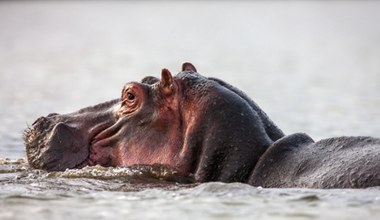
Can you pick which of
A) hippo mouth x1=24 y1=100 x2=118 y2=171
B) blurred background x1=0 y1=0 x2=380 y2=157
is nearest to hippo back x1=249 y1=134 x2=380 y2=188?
hippo mouth x1=24 y1=100 x2=118 y2=171

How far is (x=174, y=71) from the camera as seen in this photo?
24609 mm

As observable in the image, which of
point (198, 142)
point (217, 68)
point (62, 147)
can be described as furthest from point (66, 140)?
point (217, 68)

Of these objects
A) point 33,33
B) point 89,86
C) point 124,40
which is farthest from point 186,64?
point 33,33

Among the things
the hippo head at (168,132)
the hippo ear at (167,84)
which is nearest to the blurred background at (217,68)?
the hippo head at (168,132)

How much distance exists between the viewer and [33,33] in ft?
157

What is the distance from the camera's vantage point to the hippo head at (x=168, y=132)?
8.41 m

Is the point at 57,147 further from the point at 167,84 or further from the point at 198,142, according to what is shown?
the point at 198,142

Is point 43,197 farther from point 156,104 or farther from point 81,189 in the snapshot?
point 156,104

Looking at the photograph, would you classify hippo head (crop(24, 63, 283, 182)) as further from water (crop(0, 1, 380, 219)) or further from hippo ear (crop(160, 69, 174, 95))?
water (crop(0, 1, 380, 219))

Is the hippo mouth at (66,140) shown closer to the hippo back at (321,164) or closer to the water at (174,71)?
the water at (174,71)

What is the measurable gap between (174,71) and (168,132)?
15.9 metres

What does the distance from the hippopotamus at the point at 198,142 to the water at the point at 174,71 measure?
0.15 metres

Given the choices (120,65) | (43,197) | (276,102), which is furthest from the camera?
(120,65)

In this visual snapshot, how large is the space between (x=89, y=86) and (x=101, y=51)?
42.6 feet
